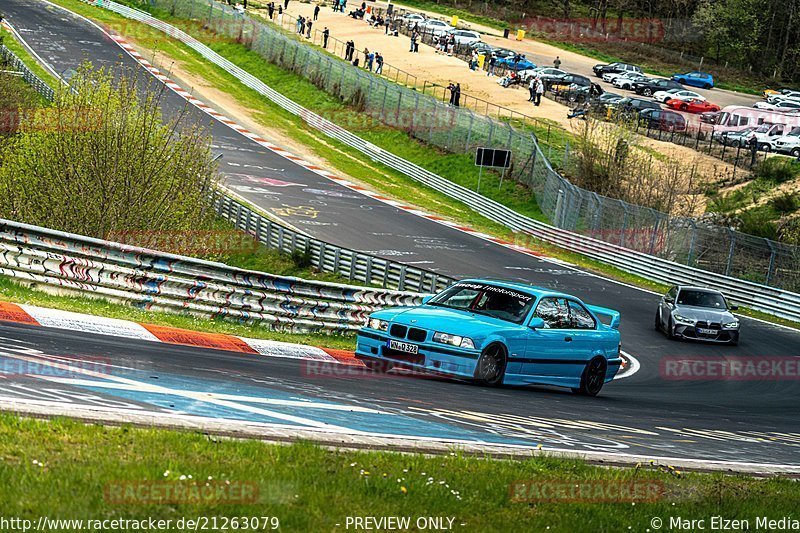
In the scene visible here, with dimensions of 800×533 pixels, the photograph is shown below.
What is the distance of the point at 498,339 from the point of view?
1350 cm

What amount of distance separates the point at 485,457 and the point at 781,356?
19332 millimetres

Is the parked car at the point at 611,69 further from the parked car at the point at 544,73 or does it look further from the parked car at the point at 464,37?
the parked car at the point at 464,37

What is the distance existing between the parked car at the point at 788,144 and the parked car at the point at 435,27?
122ft

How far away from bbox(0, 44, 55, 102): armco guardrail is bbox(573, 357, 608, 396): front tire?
39751 millimetres

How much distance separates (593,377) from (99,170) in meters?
13.4

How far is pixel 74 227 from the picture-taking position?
24.6m

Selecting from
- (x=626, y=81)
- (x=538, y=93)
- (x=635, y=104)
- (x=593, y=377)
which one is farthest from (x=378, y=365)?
(x=626, y=81)

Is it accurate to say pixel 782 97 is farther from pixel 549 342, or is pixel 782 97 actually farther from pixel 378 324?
pixel 378 324

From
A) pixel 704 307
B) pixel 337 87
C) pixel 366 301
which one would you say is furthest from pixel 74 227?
pixel 337 87

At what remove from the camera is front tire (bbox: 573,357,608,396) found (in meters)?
15.4

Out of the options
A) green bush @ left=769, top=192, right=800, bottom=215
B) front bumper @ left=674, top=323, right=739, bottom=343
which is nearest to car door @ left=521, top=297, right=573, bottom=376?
front bumper @ left=674, top=323, right=739, bottom=343

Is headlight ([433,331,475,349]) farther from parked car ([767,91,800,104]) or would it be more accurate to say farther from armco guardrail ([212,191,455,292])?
parked car ([767,91,800,104])

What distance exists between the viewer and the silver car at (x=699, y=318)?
25953mm

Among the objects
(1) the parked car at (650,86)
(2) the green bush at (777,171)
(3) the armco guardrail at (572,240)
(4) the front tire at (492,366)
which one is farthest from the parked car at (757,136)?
(4) the front tire at (492,366)
